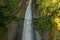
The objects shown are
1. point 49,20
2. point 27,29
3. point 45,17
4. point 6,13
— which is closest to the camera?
point 49,20

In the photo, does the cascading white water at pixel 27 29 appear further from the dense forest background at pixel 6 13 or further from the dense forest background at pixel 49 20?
the dense forest background at pixel 6 13

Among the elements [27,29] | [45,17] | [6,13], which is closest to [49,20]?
[45,17]

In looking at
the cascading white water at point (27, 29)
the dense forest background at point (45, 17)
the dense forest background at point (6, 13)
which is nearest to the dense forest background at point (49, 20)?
the dense forest background at point (45, 17)

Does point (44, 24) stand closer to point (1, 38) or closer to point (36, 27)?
point (36, 27)

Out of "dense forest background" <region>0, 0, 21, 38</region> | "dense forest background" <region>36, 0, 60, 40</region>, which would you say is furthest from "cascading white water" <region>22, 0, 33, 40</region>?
"dense forest background" <region>0, 0, 21, 38</region>

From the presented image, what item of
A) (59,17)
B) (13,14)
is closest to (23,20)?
(13,14)

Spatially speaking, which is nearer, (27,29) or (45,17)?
(45,17)

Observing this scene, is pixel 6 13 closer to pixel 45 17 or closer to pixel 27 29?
pixel 27 29

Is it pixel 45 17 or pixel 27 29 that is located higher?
pixel 45 17

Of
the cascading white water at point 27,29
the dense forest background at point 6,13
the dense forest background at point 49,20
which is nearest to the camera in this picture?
the dense forest background at point 49,20

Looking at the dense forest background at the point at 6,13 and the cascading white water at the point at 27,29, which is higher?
the dense forest background at the point at 6,13

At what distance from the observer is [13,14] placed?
29.8 ft

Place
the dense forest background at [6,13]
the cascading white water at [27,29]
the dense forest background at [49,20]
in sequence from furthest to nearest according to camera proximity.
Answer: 1. the cascading white water at [27,29]
2. the dense forest background at [6,13]
3. the dense forest background at [49,20]

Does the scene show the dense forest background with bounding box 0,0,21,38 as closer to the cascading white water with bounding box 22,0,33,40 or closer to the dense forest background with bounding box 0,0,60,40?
the dense forest background with bounding box 0,0,60,40
